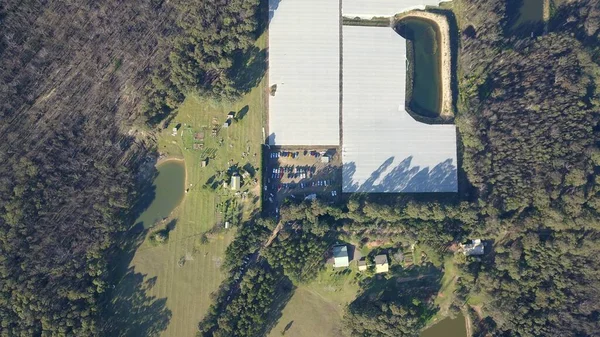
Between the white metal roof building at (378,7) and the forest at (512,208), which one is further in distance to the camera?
the white metal roof building at (378,7)

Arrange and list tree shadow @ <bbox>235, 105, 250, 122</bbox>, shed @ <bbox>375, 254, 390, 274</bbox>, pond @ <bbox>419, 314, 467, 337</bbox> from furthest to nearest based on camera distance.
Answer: pond @ <bbox>419, 314, 467, 337</bbox>, tree shadow @ <bbox>235, 105, 250, 122</bbox>, shed @ <bbox>375, 254, 390, 274</bbox>

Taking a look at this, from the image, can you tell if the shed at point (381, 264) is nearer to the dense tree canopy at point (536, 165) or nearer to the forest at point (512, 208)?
the forest at point (512, 208)

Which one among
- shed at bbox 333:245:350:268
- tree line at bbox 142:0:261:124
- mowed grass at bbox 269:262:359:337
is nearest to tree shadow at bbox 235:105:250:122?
tree line at bbox 142:0:261:124

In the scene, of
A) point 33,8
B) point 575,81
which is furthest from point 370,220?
point 33,8

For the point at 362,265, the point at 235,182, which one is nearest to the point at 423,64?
the point at 362,265

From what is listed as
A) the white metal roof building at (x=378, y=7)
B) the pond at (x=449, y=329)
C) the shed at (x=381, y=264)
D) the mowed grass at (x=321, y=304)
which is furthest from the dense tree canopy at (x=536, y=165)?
the mowed grass at (x=321, y=304)

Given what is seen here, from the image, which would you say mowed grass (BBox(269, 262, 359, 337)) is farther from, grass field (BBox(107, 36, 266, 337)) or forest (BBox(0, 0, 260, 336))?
forest (BBox(0, 0, 260, 336))
